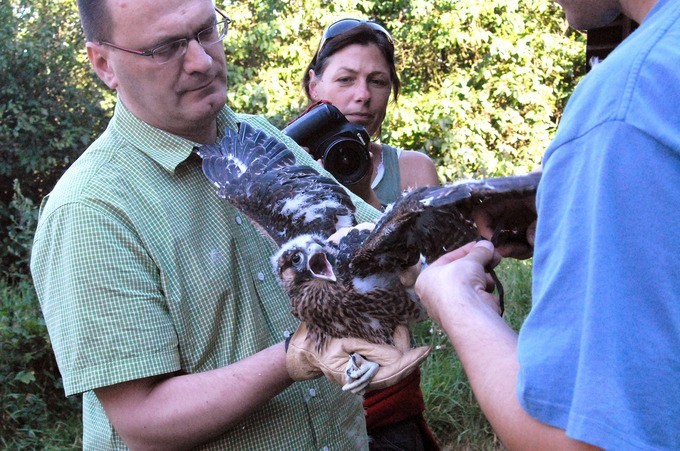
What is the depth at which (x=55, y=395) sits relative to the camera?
214 inches

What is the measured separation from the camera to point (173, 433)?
81.2 inches

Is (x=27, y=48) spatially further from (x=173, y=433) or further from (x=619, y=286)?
(x=619, y=286)

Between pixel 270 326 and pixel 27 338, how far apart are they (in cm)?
351

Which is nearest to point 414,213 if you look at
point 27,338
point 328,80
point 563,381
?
point 563,381

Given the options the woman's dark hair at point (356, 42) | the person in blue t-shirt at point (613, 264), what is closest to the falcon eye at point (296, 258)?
the person in blue t-shirt at point (613, 264)

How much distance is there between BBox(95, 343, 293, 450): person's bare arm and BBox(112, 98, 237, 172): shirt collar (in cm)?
64

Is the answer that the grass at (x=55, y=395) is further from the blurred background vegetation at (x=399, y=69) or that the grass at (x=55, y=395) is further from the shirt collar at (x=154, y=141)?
the shirt collar at (x=154, y=141)

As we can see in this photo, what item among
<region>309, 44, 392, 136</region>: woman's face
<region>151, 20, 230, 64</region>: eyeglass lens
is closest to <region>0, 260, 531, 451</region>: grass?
<region>309, 44, 392, 136</region>: woman's face

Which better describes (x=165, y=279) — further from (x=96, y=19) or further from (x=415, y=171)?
(x=415, y=171)

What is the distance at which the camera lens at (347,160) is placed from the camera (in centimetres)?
307

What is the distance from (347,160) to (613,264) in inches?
82.8

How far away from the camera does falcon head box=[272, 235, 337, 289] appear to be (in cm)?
212

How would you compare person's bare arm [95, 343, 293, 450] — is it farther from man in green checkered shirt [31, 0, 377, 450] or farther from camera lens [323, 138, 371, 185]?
camera lens [323, 138, 371, 185]

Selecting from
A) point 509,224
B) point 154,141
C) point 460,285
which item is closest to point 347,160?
point 154,141
